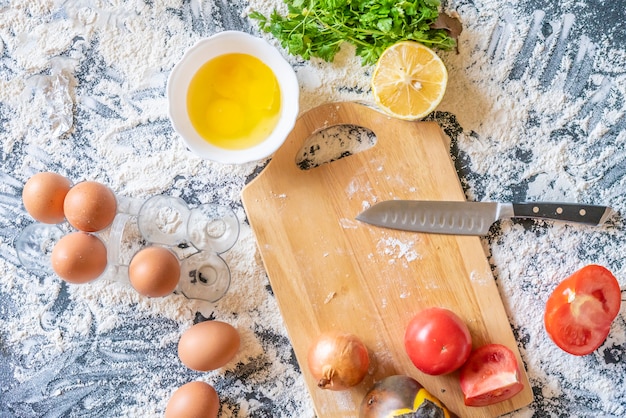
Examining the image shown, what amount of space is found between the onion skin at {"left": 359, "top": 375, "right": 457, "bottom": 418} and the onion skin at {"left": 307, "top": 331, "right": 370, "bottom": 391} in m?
0.05

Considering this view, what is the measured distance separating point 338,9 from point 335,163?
0.34 m

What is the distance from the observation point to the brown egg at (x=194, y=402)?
4.54 ft

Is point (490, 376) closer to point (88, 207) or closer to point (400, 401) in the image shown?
point (400, 401)

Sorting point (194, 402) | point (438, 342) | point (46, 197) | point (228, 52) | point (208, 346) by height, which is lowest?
point (194, 402)

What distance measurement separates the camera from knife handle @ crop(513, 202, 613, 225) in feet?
4.67

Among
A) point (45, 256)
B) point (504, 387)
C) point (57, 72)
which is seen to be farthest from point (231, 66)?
point (504, 387)

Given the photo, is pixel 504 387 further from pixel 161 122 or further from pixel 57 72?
pixel 57 72

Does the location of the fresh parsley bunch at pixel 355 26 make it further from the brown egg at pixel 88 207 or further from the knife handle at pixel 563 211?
the brown egg at pixel 88 207

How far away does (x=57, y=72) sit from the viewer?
5.02ft

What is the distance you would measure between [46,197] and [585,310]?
1.20 meters

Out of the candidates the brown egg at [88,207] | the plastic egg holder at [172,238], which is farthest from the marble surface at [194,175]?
the brown egg at [88,207]

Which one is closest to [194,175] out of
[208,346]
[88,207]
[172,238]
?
[172,238]

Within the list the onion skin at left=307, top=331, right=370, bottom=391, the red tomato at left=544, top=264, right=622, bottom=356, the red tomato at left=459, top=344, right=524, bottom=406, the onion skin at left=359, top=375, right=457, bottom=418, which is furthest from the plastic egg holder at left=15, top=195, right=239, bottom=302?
the red tomato at left=544, top=264, right=622, bottom=356

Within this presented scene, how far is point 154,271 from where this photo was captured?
4.39 feet
